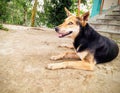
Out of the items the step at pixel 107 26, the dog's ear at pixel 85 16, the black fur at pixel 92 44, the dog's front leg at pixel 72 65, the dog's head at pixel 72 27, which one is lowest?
the step at pixel 107 26

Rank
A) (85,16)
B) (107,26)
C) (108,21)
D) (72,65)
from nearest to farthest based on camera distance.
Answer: (72,65), (85,16), (107,26), (108,21)

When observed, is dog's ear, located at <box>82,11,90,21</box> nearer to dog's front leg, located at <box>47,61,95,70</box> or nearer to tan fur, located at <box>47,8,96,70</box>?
tan fur, located at <box>47,8,96,70</box>

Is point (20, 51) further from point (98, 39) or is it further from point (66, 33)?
point (98, 39)

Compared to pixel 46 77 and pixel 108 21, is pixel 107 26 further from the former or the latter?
pixel 46 77

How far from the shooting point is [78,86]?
2.70m

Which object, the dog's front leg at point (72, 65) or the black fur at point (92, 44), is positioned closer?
the dog's front leg at point (72, 65)

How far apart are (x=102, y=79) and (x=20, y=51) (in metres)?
2.15

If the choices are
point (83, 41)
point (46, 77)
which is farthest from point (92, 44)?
point (46, 77)

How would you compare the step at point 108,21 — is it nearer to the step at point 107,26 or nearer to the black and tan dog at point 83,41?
the step at point 107,26

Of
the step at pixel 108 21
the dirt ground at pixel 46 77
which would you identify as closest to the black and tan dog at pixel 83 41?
the dirt ground at pixel 46 77

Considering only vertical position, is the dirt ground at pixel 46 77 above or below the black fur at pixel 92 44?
below

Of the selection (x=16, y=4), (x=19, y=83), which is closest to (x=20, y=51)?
(x=19, y=83)

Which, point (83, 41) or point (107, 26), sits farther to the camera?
point (107, 26)

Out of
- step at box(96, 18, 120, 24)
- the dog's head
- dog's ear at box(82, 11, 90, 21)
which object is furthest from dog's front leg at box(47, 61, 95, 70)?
step at box(96, 18, 120, 24)
